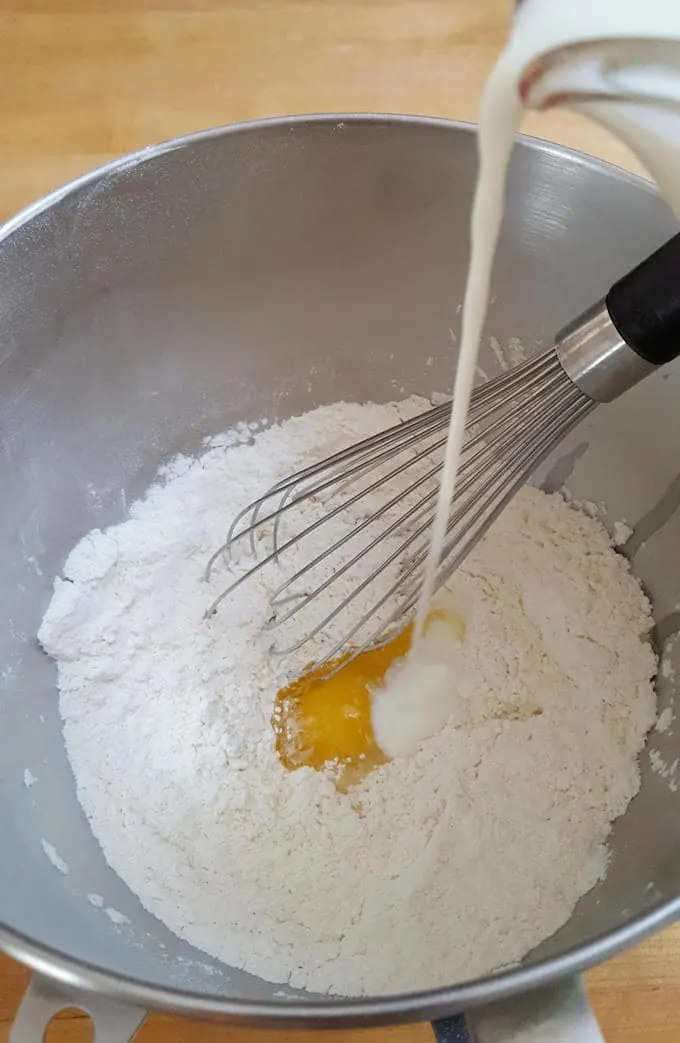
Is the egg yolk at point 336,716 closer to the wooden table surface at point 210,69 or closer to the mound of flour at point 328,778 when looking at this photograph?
the mound of flour at point 328,778

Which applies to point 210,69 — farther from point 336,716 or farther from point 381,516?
point 336,716

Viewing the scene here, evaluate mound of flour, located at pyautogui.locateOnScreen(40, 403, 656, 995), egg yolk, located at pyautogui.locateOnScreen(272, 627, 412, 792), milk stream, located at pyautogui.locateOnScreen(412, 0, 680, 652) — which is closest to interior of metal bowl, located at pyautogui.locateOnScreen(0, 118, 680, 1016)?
mound of flour, located at pyautogui.locateOnScreen(40, 403, 656, 995)

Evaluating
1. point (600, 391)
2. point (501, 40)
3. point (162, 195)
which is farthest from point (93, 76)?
point (600, 391)

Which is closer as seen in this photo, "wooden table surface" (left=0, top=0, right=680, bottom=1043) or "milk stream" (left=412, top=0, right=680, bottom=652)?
"milk stream" (left=412, top=0, right=680, bottom=652)

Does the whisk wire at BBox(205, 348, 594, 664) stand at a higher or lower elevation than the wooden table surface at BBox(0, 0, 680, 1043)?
lower

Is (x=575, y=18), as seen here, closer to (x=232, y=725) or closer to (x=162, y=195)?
(x=162, y=195)

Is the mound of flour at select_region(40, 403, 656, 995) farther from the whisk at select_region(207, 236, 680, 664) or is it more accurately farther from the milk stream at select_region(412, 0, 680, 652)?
the milk stream at select_region(412, 0, 680, 652)

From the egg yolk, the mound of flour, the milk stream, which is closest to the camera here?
the milk stream
